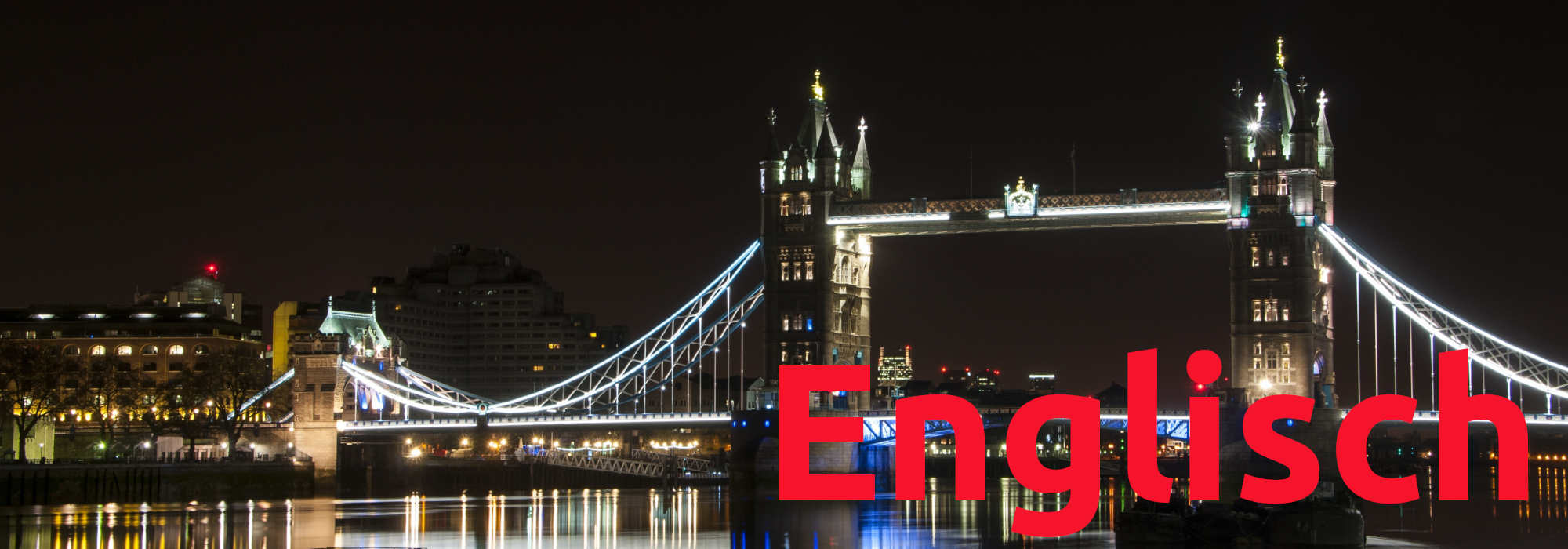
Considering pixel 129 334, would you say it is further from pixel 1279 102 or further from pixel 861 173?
pixel 1279 102

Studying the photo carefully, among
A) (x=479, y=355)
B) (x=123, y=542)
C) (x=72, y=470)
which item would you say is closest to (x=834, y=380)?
(x=123, y=542)

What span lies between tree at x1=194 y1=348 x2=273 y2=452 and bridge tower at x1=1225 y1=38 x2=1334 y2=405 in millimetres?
50195

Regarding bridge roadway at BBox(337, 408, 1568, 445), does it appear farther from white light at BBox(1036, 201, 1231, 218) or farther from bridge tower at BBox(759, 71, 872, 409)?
white light at BBox(1036, 201, 1231, 218)

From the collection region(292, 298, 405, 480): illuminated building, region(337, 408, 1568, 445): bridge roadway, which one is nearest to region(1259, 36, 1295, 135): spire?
region(337, 408, 1568, 445): bridge roadway

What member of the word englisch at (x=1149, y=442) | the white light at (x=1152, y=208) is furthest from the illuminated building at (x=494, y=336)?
the word englisch at (x=1149, y=442)

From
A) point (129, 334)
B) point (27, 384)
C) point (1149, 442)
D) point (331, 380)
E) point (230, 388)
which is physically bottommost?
point (1149, 442)

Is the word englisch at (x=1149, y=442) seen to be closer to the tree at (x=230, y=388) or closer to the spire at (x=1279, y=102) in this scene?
the spire at (x=1279, y=102)

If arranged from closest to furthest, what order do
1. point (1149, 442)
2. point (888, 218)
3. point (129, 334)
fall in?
point (1149, 442) → point (888, 218) → point (129, 334)

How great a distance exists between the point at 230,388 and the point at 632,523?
41.4m

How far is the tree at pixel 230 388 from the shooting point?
338 ft

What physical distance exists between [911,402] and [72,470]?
127 ft

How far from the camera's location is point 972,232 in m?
99.2

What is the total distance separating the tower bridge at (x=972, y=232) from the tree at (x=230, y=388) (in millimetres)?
3402

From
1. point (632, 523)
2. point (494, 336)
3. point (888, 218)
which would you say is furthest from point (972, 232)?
point (494, 336)
